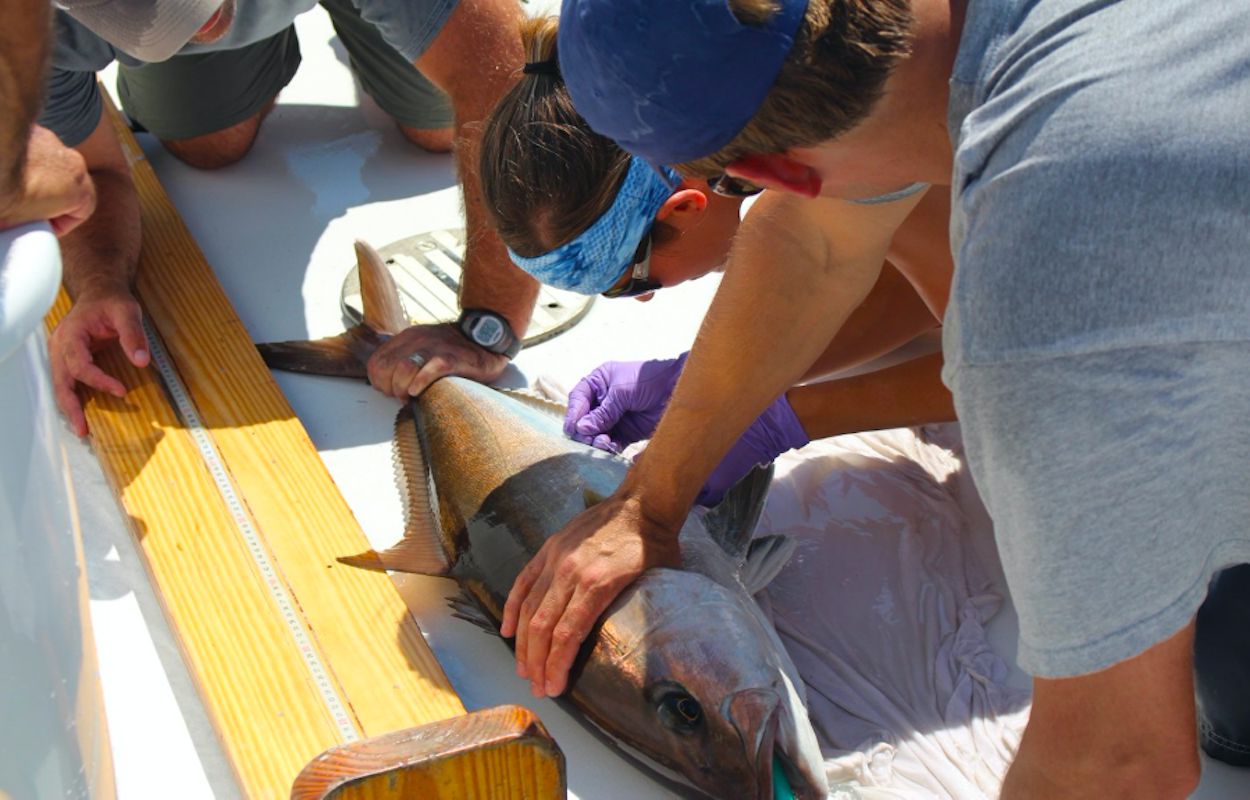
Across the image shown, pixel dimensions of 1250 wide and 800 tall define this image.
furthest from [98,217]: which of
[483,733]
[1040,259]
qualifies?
[1040,259]

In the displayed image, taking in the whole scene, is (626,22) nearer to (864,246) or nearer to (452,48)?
(864,246)

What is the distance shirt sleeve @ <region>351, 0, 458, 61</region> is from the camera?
327 centimetres

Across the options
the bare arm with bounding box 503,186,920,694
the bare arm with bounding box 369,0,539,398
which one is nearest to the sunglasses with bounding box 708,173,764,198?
the bare arm with bounding box 503,186,920,694

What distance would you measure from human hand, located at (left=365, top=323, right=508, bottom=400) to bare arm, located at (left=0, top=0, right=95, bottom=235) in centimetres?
115

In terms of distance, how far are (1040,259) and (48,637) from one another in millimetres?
1336

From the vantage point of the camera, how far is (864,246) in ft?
6.93

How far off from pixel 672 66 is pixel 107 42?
2.62 m

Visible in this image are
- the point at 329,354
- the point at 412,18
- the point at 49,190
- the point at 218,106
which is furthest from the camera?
the point at 218,106

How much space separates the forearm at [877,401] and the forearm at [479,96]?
2.79 feet

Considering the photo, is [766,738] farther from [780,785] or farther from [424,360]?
[424,360]

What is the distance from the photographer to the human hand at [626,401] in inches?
113

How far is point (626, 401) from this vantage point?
9.47 feet

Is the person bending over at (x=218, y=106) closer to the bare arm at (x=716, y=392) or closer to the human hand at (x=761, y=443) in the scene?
the human hand at (x=761, y=443)

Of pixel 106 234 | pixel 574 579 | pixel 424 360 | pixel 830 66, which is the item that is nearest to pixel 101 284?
pixel 106 234
